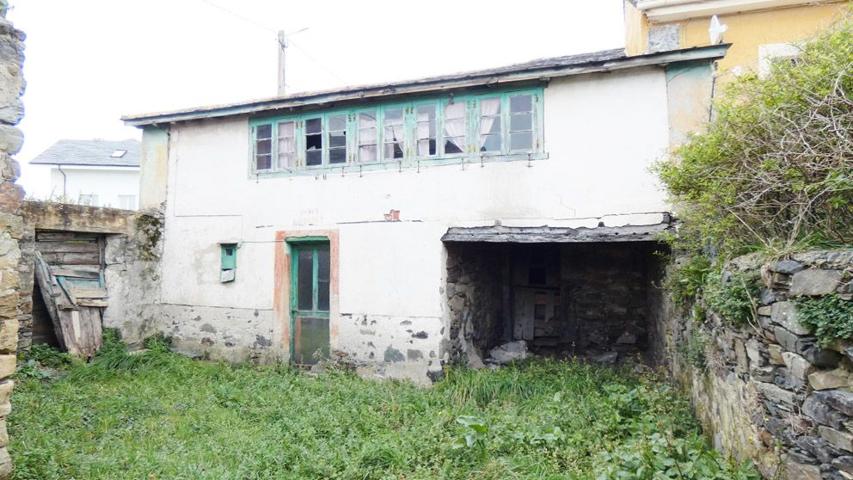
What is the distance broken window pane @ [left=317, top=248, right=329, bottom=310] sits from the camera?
852 centimetres

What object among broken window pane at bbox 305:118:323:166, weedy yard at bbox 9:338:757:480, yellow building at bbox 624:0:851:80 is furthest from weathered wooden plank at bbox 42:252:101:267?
yellow building at bbox 624:0:851:80

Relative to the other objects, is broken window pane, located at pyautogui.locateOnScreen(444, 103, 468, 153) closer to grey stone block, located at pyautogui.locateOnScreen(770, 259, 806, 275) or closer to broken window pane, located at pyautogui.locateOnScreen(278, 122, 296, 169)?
broken window pane, located at pyautogui.locateOnScreen(278, 122, 296, 169)

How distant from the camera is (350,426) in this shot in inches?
217

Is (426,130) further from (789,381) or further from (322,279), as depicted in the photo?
(789,381)

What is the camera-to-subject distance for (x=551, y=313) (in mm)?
10359

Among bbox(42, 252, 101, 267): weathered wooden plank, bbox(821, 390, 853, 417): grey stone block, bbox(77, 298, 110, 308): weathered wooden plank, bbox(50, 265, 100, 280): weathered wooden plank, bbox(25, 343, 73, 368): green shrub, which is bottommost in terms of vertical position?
bbox(25, 343, 73, 368): green shrub

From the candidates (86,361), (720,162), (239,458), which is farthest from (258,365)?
(720,162)

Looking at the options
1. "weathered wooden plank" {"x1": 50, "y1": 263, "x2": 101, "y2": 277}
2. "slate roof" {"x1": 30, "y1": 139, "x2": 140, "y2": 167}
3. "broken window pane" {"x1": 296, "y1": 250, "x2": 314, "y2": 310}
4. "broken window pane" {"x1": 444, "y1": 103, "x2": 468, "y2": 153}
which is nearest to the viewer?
"broken window pane" {"x1": 444, "y1": 103, "x2": 468, "y2": 153}

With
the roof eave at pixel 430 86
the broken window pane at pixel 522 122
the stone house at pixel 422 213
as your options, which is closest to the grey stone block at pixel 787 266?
the stone house at pixel 422 213

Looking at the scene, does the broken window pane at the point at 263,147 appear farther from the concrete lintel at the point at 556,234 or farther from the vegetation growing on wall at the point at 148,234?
the concrete lintel at the point at 556,234

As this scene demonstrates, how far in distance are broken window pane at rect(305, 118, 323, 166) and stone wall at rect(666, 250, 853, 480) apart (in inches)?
258

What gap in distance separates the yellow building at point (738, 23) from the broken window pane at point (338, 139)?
5396 millimetres

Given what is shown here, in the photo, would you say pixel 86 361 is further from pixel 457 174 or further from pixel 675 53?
pixel 675 53

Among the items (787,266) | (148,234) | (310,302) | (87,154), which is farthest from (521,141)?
(87,154)
